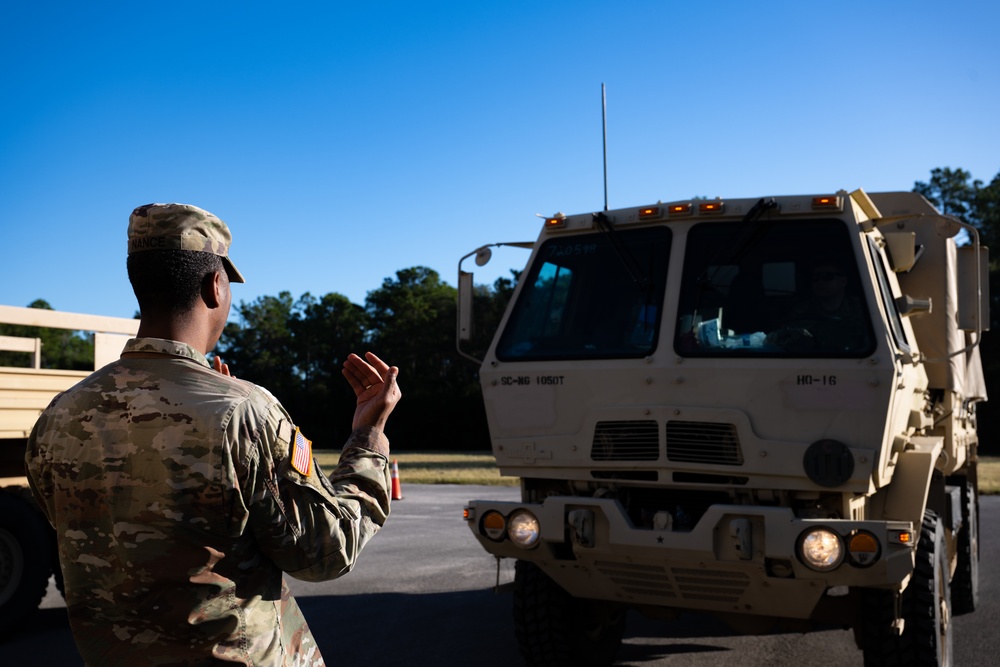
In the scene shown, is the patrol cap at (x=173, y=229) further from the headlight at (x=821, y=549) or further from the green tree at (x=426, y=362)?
the green tree at (x=426, y=362)

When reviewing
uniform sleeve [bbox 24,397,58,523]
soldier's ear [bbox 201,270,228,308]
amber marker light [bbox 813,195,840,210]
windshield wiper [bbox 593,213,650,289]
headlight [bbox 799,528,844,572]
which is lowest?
headlight [bbox 799,528,844,572]

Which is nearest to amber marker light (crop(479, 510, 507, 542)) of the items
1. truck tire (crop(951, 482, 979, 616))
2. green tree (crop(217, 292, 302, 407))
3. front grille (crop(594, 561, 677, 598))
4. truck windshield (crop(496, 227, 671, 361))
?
front grille (crop(594, 561, 677, 598))

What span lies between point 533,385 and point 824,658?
9.45 ft

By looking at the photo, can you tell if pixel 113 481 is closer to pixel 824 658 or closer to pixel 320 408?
pixel 824 658

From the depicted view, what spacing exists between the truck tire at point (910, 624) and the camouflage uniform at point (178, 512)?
12.7ft

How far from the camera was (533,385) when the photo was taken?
5.63 m

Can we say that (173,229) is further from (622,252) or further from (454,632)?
(454,632)

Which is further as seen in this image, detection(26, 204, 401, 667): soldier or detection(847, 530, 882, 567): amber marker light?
detection(847, 530, 882, 567): amber marker light

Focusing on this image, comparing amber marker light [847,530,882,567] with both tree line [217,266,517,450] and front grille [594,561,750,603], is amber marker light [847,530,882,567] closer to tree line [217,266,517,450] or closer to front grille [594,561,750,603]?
front grille [594,561,750,603]

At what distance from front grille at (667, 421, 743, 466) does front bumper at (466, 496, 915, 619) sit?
29cm

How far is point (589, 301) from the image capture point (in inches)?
231

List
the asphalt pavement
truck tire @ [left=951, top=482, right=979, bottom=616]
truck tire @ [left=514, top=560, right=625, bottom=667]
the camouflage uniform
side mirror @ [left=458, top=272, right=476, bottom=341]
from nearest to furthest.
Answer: the camouflage uniform < truck tire @ [left=514, top=560, right=625, bottom=667] < side mirror @ [left=458, top=272, right=476, bottom=341] < the asphalt pavement < truck tire @ [left=951, top=482, right=979, bottom=616]

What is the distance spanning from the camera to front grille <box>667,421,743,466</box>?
509 cm

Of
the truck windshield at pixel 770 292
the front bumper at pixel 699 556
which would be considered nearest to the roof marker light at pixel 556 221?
the truck windshield at pixel 770 292
